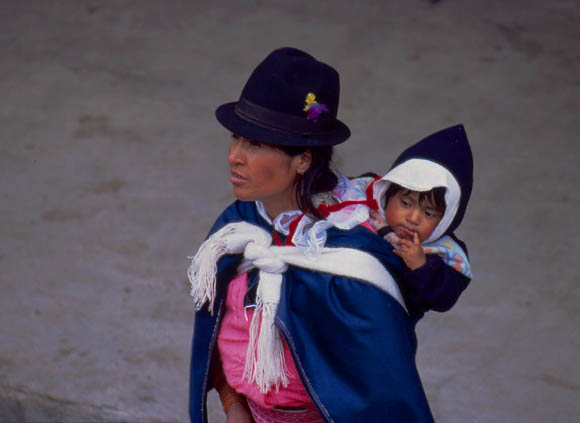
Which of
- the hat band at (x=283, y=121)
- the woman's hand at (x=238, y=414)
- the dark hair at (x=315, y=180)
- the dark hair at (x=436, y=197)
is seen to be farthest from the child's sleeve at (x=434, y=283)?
the woman's hand at (x=238, y=414)

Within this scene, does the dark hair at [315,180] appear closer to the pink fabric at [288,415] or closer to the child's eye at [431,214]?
the child's eye at [431,214]

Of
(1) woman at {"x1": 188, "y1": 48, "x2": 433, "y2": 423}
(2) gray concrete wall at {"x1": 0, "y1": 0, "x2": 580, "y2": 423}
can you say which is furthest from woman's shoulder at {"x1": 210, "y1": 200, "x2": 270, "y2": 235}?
(2) gray concrete wall at {"x1": 0, "y1": 0, "x2": 580, "y2": 423}

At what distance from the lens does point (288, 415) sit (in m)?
2.24

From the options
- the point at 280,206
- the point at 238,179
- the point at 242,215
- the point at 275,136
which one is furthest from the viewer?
the point at 242,215

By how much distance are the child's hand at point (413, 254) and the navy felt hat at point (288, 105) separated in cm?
31

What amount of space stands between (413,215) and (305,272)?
30cm

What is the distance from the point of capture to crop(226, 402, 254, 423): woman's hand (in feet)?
7.68

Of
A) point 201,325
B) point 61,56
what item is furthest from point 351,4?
point 201,325

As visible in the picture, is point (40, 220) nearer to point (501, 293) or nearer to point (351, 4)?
point (501, 293)

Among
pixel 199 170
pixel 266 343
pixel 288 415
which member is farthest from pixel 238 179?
pixel 199 170

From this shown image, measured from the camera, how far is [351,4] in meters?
7.02

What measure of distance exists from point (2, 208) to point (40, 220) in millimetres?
268

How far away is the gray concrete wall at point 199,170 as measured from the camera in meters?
3.80

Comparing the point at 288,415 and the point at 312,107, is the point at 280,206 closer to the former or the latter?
the point at 312,107
